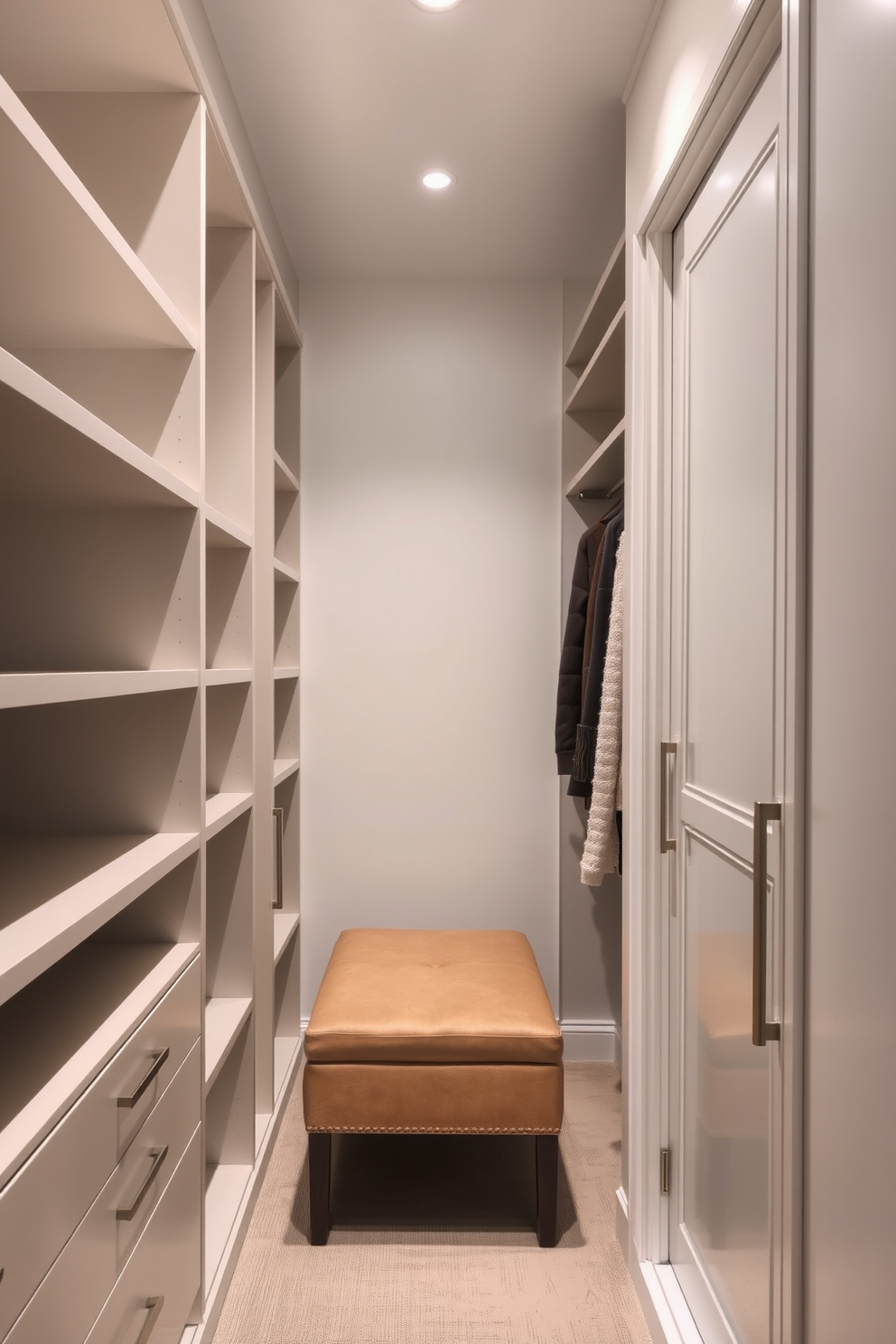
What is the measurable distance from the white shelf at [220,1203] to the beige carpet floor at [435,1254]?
91 mm

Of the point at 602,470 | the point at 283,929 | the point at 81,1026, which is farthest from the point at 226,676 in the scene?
the point at 602,470

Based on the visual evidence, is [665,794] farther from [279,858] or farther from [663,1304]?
[279,858]

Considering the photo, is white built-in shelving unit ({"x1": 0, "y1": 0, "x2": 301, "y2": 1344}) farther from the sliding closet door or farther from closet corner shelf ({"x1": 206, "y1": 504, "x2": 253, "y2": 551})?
the sliding closet door

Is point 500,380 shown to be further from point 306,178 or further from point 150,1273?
point 150,1273

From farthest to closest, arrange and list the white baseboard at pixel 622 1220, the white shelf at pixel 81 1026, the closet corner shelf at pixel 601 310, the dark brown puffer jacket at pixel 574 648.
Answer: the dark brown puffer jacket at pixel 574 648 < the closet corner shelf at pixel 601 310 < the white baseboard at pixel 622 1220 < the white shelf at pixel 81 1026

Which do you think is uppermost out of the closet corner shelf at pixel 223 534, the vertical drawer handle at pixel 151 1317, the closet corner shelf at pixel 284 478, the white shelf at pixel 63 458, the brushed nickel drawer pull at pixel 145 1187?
the closet corner shelf at pixel 284 478

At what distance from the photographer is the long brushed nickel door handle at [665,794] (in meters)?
1.85

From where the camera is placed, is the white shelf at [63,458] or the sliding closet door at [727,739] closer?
the white shelf at [63,458]

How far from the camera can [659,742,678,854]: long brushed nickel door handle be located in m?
1.85

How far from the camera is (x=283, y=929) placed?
9.30ft

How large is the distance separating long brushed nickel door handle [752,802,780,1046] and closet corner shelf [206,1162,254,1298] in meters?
1.23

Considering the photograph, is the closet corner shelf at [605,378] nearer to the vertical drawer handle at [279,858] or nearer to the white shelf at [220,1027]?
the vertical drawer handle at [279,858]

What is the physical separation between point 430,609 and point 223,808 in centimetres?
132

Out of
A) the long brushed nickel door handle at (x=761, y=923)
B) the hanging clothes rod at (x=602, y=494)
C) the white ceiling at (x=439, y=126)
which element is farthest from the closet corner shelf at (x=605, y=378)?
the long brushed nickel door handle at (x=761, y=923)
